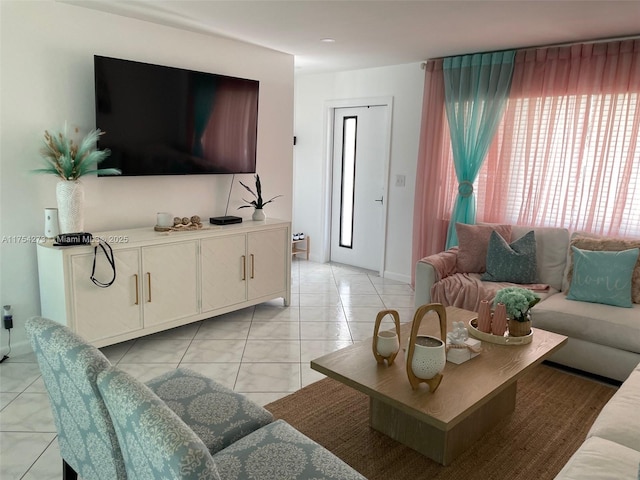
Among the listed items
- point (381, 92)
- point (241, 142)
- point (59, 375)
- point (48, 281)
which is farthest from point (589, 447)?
point (381, 92)

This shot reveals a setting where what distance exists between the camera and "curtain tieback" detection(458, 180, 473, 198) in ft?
15.2

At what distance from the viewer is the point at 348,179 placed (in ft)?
19.8

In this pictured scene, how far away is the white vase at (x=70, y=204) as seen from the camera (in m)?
3.10

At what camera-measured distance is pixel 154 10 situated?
335 centimetres

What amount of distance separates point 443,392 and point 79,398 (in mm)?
1393

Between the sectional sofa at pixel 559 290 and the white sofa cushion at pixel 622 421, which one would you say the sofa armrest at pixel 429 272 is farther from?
the white sofa cushion at pixel 622 421

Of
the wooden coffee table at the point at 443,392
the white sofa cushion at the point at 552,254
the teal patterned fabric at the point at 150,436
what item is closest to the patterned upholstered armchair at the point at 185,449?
the teal patterned fabric at the point at 150,436

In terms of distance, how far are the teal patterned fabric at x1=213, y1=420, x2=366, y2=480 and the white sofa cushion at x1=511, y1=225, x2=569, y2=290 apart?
2860 millimetres

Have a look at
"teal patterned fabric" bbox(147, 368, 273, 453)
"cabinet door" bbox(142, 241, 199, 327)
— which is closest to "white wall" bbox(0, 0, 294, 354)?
"cabinet door" bbox(142, 241, 199, 327)

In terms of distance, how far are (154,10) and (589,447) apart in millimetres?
3518

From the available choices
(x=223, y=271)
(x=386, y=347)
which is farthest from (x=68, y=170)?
(x=386, y=347)

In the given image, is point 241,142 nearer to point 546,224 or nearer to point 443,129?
point 443,129

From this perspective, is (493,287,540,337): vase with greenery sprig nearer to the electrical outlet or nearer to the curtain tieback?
the curtain tieback

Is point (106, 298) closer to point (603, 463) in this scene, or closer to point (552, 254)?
point (603, 463)
